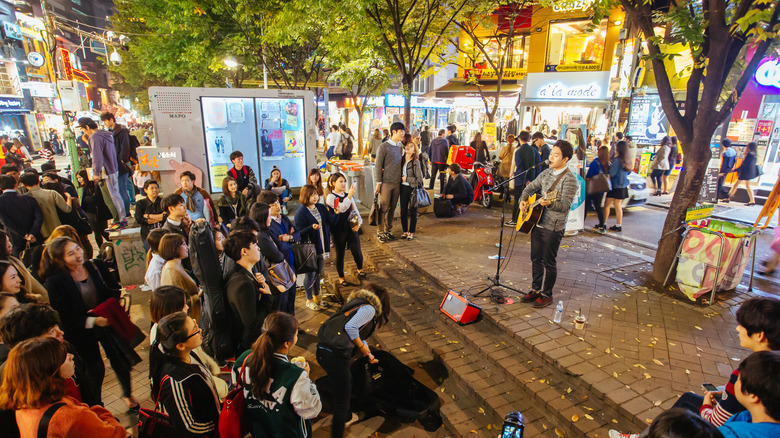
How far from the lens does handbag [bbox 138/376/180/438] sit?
251 centimetres

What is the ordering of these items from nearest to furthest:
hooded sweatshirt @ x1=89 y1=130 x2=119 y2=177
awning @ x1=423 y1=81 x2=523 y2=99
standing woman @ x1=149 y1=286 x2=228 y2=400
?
standing woman @ x1=149 y1=286 x2=228 y2=400 → hooded sweatshirt @ x1=89 y1=130 x2=119 y2=177 → awning @ x1=423 y1=81 x2=523 y2=99

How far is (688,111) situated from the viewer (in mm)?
5676

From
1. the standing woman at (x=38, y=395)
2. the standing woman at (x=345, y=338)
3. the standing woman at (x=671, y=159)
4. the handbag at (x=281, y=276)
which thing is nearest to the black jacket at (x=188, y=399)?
the standing woman at (x=38, y=395)

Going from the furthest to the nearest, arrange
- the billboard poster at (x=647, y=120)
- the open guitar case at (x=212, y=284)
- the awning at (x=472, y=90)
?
the awning at (x=472, y=90) < the billboard poster at (x=647, y=120) < the open guitar case at (x=212, y=284)

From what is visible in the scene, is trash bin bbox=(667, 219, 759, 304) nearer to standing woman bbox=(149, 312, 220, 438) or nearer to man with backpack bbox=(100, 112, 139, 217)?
standing woman bbox=(149, 312, 220, 438)

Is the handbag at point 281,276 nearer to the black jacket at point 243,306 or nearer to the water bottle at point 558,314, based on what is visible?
the black jacket at point 243,306

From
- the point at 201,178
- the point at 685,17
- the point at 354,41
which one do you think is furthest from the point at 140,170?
the point at 685,17

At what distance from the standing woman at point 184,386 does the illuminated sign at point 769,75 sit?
1556cm

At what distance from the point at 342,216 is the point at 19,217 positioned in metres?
4.79

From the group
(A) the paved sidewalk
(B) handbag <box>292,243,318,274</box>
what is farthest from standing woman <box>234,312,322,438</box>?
(A) the paved sidewalk

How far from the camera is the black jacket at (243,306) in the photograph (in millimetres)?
3652

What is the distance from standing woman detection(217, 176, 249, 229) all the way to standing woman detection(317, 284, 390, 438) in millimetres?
4114

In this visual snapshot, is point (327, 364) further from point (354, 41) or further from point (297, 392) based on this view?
point (354, 41)

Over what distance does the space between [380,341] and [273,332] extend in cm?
301
